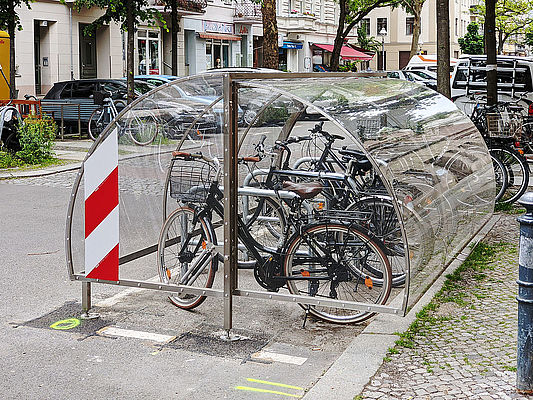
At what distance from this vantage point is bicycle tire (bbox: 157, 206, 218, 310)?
19.7 feet

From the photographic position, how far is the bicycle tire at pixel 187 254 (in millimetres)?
6020

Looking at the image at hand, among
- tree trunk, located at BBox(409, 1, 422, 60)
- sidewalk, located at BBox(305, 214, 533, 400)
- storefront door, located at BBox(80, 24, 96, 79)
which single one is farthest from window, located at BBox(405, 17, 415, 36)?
sidewalk, located at BBox(305, 214, 533, 400)

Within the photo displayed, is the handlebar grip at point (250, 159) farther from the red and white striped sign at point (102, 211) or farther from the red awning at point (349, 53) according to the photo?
the red awning at point (349, 53)

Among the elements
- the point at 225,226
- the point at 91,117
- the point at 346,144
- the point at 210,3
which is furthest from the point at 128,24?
the point at 210,3

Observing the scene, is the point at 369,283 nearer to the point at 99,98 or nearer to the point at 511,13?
the point at 99,98

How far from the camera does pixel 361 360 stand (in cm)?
A: 503

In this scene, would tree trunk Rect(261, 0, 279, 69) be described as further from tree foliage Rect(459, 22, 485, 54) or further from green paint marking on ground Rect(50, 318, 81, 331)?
tree foliage Rect(459, 22, 485, 54)

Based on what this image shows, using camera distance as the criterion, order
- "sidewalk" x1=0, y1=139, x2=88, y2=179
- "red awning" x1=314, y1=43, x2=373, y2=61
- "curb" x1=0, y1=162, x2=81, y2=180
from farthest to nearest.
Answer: "red awning" x1=314, y1=43, x2=373, y2=61, "sidewalk" x1=0, y1=139, x2=88, y2=179, "curb" x1=0, y1=162, x2=81, y2=180

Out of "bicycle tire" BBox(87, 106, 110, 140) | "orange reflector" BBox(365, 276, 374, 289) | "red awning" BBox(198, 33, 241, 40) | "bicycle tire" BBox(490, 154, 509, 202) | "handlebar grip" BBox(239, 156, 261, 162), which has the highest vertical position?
"red awning" BBox(198, 33, 241, 40)

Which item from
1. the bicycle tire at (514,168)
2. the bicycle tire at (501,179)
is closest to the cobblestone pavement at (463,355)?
the bicycle tire at (501,179)

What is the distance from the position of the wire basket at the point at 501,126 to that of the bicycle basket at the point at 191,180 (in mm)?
5857

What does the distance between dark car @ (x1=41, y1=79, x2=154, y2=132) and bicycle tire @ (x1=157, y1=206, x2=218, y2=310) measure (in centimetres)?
1604

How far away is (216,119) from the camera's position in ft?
19.0

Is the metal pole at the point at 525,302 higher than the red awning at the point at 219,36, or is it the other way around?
the red awning at the point at 219,36
